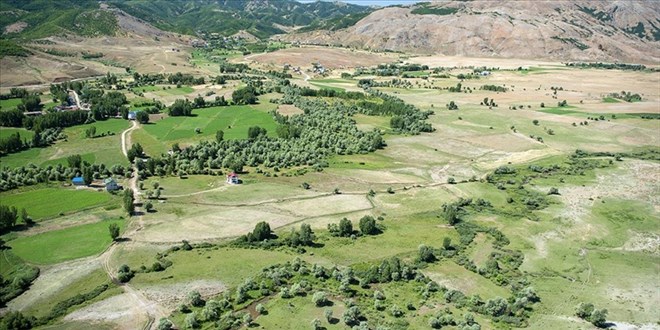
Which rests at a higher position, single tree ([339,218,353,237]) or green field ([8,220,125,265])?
single tree ([339,218,353,237])

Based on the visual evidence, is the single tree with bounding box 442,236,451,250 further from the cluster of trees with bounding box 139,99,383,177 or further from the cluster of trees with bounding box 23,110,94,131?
the cluster of trees with bounding box 23,110,94,131

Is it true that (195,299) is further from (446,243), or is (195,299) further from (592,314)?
(592,314)

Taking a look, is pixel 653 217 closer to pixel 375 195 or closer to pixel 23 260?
pixel 375 195

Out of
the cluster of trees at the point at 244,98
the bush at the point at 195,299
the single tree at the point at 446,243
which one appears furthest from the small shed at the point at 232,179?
the cluster of trees at the point at 244,98

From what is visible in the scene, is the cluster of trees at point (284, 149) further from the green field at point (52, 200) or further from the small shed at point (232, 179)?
the green field at point (52, 200)

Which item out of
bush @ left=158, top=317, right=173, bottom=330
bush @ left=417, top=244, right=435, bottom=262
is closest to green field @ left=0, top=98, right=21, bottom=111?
bush @ left=158, top=317, right=173, bottom=330
